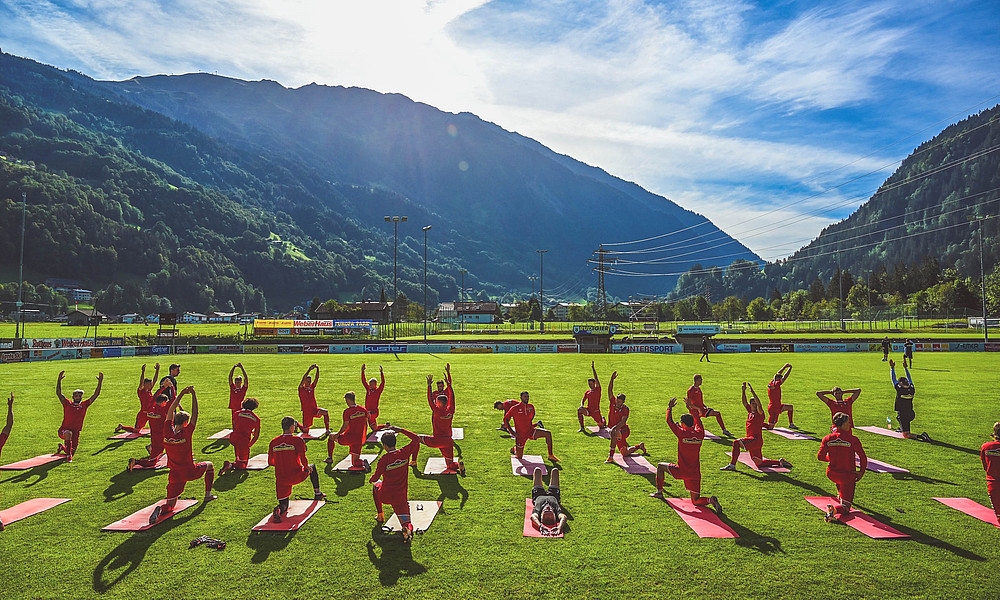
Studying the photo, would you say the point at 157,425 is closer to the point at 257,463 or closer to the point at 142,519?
the point at 142,519

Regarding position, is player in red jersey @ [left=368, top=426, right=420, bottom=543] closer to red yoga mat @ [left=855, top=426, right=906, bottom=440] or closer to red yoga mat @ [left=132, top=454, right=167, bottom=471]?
red yoga mat @ [left=132, top=454, right=167, bottom=471]

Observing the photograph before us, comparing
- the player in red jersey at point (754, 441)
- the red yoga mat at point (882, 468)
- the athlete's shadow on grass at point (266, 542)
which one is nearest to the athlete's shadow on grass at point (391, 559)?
the athlete's shadow on grass at point (266, 542)

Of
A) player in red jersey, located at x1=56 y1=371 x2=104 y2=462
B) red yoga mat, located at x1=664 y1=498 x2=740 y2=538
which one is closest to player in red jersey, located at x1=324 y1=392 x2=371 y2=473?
player in red jersey, located at x1=56 y1=371 x2=104 y2=462

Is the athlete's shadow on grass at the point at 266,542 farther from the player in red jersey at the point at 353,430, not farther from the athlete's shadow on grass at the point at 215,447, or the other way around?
the athlete's shadow on grass at the point at 215,447

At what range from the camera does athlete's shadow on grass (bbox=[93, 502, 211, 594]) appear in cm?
770

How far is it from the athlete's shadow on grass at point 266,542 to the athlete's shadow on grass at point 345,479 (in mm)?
2131

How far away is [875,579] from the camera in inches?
306

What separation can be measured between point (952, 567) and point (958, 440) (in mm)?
11063

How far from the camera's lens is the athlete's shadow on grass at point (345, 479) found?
11.8m

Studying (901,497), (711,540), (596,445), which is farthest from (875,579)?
(596,445)

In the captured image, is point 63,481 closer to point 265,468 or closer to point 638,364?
point 265,468

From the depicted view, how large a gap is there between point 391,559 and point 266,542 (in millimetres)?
2284

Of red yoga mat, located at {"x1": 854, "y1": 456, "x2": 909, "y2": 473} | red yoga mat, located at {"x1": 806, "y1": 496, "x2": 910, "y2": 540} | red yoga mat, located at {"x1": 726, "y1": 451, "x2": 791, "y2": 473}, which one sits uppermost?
red yoga mat, located at {"x1": 806, "y1": 496, "x2": 910, "y2": 540}

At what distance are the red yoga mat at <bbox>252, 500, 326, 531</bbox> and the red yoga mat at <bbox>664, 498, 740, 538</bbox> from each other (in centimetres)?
712
